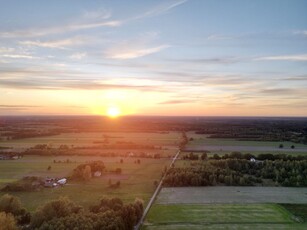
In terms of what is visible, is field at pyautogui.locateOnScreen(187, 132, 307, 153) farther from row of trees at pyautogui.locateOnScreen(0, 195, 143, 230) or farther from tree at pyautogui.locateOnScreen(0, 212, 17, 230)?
tree at pyautogui.locateOnScreen(0, 212, 17, 230)

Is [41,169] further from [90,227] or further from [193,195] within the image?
[90,227]

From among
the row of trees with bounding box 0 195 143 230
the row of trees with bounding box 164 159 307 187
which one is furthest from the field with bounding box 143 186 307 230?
the row of trees with bounding box 0 195 143 230

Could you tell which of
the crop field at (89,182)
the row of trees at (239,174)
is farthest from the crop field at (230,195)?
the crop field at (89,182)

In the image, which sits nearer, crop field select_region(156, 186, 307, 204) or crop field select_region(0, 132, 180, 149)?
crop field select_region(156, 186, 307, 204)

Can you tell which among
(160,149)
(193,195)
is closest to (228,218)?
(193,195)

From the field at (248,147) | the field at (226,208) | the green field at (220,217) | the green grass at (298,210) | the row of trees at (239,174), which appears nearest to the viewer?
the green field at (220,217)

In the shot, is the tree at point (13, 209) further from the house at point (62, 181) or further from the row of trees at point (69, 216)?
the house at point (62, 181)
